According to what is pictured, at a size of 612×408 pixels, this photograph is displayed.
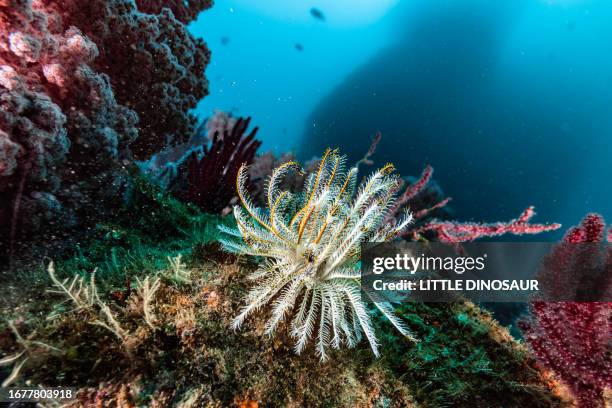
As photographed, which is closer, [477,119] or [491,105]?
[477,119]

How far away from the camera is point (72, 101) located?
3.15m

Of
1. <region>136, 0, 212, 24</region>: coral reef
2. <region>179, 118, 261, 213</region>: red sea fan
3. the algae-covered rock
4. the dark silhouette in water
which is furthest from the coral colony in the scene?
the dark silhouette in water

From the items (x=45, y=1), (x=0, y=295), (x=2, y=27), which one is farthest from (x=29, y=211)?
(x=45, y=1)

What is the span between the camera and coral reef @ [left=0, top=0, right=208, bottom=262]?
2.68m

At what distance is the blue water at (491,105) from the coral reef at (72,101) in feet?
79.7

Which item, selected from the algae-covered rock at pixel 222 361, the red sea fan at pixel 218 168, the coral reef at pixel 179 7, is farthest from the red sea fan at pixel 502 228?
the coral reef at pixel 179 7

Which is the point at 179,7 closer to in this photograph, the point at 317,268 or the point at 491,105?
the point at 317,268

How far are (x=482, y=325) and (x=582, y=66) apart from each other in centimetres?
5101

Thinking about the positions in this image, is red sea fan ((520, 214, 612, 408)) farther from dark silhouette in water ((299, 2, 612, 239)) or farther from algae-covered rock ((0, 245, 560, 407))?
dark silhouette in water ((299, 2, 612, 239))

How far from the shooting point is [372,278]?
102 inches

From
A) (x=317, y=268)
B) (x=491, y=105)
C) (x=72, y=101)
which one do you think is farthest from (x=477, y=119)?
(x=72, y=101)

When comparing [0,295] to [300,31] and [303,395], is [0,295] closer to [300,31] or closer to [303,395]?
[303,395]

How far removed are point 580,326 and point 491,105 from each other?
127 feet

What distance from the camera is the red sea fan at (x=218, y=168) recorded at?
4281 millimetres
